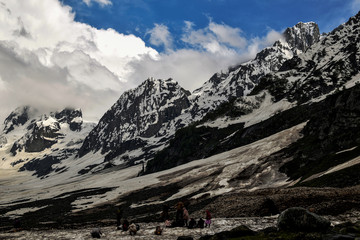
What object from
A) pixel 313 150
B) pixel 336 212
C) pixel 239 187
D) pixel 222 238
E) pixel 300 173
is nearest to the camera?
pixel 222 238

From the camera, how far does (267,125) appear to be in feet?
572

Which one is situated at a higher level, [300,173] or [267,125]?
[267,125]

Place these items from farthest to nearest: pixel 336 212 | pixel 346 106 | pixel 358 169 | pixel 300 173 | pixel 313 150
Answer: pixel 346 106 → pixel 313 150 → pixel 300 173 → pixel 358 169 → pixel 336 212


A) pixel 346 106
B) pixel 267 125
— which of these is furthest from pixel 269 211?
pixel 267 125

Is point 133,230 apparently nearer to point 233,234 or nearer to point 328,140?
point 233,234

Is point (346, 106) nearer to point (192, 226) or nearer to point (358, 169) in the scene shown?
point (358, 169)

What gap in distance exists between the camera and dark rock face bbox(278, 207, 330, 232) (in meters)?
A: 19.7

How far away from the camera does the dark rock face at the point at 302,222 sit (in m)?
19.7

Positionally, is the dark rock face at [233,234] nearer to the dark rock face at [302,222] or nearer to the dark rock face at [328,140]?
the dark rock face at [302,222]

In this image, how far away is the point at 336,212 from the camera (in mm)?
26609

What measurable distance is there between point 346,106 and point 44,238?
335ft

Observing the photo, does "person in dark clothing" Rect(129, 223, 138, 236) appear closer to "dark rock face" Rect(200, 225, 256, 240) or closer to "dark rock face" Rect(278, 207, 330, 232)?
"dark rock face" Rect(200, 225, 256, 240)

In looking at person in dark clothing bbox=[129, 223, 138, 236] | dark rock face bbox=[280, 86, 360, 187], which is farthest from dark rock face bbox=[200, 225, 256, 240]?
dark rock face bbox=[280, 86, 360, 187]

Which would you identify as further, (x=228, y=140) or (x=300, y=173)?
(x=228, y=140)
